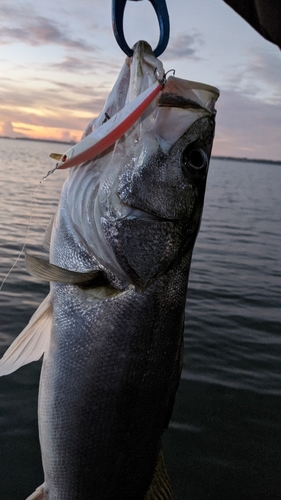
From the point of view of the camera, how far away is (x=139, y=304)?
1.87 meters

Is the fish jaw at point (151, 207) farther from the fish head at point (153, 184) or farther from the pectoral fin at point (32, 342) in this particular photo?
the pectoral fin at point (32, 342)

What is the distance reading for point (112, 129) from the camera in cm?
174

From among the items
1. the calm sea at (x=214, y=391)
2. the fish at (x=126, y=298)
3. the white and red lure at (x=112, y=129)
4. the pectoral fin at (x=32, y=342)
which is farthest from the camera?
the calm sea at (x=214, y=391)

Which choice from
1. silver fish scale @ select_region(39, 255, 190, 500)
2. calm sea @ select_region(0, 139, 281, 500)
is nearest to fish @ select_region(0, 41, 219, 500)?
silver fish scale @ select_region(39, 255, 190, 500)

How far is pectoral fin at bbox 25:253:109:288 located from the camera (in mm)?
1859

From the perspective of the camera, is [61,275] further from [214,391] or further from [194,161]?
[214,391]

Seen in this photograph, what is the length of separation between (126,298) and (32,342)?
1.58ft

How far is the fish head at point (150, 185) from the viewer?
1.87 meters

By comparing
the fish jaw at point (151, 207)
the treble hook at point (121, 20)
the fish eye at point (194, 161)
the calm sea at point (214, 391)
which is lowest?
the calm sea at point (214, 391)

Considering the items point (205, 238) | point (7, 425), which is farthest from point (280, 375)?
point (205, 238)

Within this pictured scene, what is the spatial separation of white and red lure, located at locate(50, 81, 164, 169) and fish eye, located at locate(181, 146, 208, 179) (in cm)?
27

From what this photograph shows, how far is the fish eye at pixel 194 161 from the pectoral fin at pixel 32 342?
82cm

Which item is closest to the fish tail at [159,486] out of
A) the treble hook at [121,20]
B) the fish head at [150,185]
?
the fish head at [150,185]

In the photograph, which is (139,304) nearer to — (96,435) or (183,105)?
(96,435)
